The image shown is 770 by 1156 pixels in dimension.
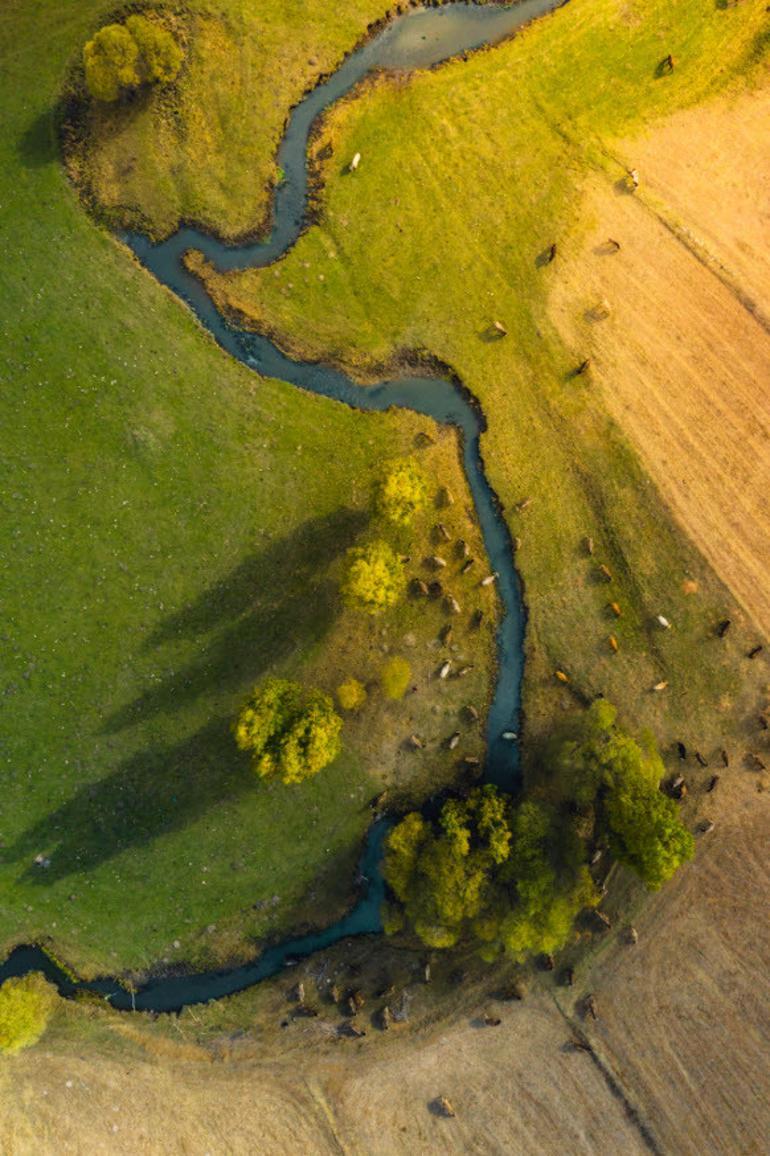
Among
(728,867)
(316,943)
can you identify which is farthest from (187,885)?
(728,867)

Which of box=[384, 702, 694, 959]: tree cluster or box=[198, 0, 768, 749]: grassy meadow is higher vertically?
box=[198, 0, 768, 749]: grassy meadow

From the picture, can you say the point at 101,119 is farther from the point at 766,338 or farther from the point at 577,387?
the point at 766,338

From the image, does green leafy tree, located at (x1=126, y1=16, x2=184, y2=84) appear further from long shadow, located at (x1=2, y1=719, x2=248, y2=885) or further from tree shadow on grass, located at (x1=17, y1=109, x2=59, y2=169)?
long shadow, located at (x1=2, y1=719, x2=248, y2=885)

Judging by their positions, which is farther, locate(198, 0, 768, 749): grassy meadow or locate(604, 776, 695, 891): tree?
locate(198, 0, 768, 749): grassy meadow

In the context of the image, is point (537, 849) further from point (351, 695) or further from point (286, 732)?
point (286, 732)

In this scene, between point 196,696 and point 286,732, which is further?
point 196,696

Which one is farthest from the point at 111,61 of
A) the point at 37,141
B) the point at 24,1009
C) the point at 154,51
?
the point at 24,1009

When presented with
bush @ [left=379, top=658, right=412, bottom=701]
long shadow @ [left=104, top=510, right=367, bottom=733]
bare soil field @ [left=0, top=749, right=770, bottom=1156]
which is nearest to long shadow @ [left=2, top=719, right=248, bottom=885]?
long shadow @ [left=104, top=510, right=367, bottom=733]
